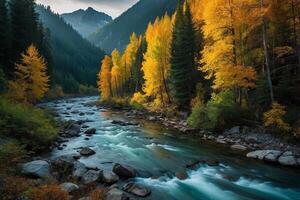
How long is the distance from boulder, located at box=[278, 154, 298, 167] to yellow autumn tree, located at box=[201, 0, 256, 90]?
21.9 ft

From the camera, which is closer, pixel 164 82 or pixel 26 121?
pixel 26 121

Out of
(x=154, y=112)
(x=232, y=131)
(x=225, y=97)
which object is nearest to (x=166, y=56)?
(x=154, y=112)

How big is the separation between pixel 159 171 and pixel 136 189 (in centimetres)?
348

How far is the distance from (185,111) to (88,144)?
51.1 ft

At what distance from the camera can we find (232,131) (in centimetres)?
2395

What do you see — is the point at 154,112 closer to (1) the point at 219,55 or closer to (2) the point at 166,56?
(2) the point at 166,56

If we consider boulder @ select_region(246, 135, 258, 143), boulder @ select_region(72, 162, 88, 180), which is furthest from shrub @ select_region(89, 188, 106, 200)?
boulder @ select_region(246, 135, 258, 143)

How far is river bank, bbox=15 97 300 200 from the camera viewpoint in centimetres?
1327

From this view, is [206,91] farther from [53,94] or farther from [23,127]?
[53,94]

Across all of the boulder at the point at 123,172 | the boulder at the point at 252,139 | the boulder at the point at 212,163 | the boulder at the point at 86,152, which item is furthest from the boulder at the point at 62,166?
the boulder at the point at 252,139

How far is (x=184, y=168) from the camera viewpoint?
16.9 m

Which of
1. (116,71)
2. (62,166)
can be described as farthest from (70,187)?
(116,71)

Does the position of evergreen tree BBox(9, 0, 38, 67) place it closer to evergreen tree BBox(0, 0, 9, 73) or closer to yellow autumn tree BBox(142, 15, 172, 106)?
evergreen tree BBox(0, 0, 9, 73)

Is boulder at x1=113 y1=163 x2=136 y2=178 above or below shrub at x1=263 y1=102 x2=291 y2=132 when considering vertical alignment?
below
